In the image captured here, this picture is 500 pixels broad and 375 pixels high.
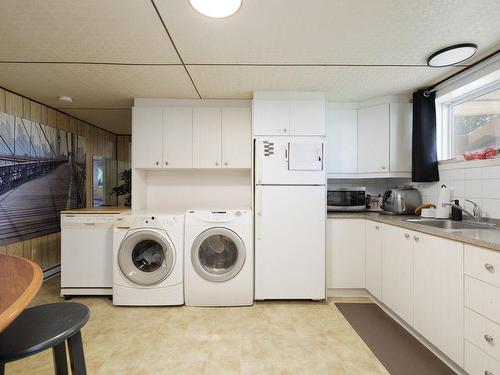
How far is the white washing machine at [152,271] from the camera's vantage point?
2.43 metres

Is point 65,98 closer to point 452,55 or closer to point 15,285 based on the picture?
point 15,285

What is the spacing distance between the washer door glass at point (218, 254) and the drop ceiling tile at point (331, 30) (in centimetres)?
154

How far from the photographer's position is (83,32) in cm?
162

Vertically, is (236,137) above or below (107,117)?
below

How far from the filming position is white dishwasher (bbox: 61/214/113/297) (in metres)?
2.61

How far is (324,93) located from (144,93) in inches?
73.3

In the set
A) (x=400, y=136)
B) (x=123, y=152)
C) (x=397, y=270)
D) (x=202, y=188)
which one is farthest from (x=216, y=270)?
(x=123, y=152)

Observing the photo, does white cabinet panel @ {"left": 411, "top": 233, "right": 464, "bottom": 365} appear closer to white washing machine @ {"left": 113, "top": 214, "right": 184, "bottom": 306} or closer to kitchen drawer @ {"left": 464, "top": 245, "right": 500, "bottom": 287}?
kitchen drawer @ {"left": 464, "top": 245, "right": 500, "bottom": 287}

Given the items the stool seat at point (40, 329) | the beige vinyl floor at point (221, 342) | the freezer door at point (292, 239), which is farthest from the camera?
the freezer door at point (292, 239)

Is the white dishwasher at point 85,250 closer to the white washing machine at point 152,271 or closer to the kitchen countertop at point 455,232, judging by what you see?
the white washing machine at point 152,271

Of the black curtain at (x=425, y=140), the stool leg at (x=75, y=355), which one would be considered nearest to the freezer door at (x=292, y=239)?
the black curtain at (x=425, y=140)

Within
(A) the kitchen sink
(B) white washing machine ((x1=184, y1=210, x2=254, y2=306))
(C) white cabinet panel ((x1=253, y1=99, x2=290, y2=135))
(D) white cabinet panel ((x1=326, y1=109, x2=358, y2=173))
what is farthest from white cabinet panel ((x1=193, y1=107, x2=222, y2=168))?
(A) the kitchen sink

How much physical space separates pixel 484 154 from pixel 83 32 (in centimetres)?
298

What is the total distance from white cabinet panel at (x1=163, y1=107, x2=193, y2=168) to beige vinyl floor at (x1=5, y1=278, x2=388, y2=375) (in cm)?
151
